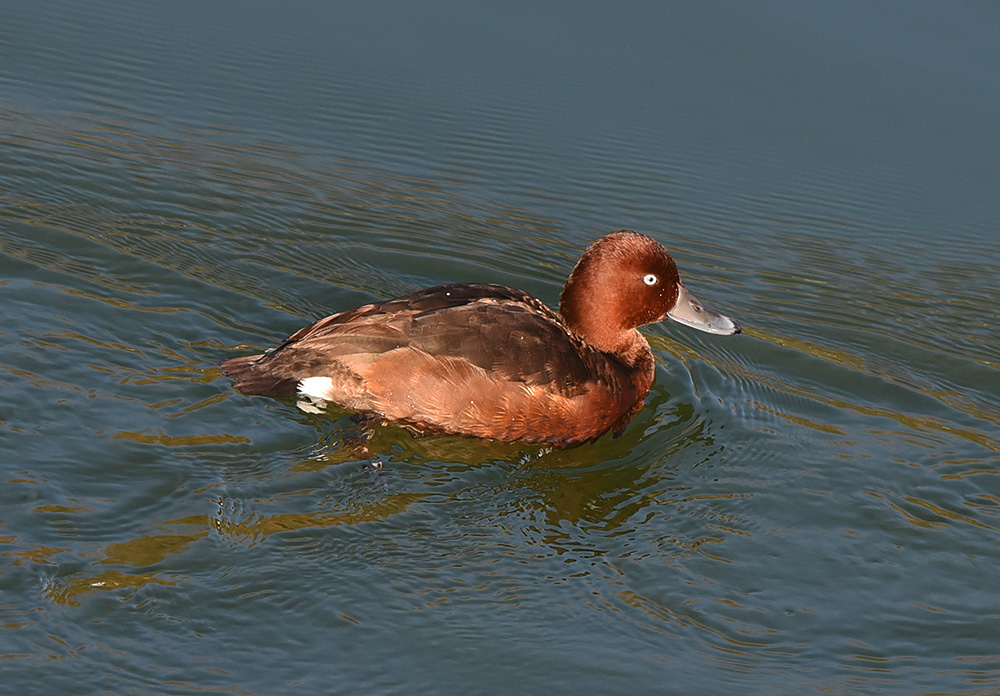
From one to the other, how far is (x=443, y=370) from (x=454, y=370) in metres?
0.05

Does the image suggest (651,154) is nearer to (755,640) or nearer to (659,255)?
(659,255)

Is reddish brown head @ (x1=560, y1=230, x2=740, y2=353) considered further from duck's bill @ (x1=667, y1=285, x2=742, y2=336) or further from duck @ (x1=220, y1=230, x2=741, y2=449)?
duck @ (x1=220, y1=230, x2=741, y2=449)

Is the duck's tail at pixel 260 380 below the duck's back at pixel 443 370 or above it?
below

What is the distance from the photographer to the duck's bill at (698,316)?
22.7 ft

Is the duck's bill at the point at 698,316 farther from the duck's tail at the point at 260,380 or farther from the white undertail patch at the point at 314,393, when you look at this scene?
the duck's tail at the point at 260,380

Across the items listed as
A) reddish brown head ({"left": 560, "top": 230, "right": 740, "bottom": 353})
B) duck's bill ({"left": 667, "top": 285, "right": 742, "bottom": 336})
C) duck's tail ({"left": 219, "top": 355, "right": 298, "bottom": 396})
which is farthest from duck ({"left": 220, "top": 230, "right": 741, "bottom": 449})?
duck's bill ({"left": 667, "top": 285, "right": 742, "bottom": 336})

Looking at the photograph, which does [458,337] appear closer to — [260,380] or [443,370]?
[443,370]

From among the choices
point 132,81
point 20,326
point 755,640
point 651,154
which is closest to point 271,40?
point 132,81

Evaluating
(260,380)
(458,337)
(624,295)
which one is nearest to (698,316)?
(624,295)

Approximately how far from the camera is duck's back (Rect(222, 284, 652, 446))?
620 centimetres

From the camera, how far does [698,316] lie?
6.95 m

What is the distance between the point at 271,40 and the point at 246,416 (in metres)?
3.95

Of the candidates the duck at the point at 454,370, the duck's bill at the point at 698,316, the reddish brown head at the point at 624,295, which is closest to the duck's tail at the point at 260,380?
the duck at the point at 454,370

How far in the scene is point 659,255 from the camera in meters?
6.77
